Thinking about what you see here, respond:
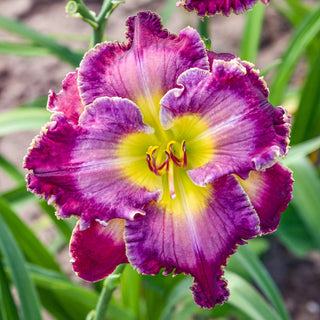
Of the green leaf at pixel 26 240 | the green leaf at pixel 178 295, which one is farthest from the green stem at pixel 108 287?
the green leaf at pixel 26 240

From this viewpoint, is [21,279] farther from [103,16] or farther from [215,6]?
[215,6]

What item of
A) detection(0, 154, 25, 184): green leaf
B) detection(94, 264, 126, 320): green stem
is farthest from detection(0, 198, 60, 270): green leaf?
detection(94, 264, 126, 320): green stem

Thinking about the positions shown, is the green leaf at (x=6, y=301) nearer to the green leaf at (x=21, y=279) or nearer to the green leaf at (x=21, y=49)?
the green leaf at (x=21, y=279)

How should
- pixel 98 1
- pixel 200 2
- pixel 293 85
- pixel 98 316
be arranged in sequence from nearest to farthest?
pixel 200 2
pixel 98 316
pixel 293 85
pixel 98 1

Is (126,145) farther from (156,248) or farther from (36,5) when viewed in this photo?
(36,5)

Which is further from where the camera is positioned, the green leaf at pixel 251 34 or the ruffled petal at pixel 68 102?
the green leaf at pixel 251 34

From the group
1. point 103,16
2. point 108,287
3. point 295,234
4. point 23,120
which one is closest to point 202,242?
point 108,287

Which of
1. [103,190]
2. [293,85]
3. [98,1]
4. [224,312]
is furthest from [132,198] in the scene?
[98,1]
